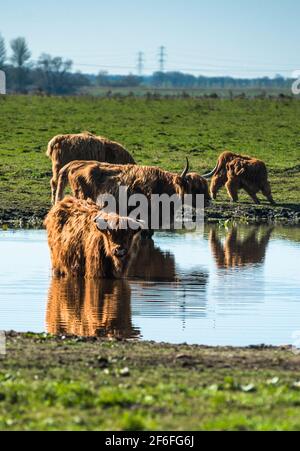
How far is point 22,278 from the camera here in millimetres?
12109

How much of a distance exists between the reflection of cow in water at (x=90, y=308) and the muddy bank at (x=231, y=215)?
5382 millimetres

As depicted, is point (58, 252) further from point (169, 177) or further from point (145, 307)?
point (169, 177)

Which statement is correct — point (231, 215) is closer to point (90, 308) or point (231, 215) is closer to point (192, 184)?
point (192, 184)

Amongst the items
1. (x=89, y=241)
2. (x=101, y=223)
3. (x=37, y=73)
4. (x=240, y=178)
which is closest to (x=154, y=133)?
(x=240, y=178)

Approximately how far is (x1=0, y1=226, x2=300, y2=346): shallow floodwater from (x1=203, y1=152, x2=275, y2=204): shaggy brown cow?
13.1ft

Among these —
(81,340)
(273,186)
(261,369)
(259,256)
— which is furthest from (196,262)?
(273,186)

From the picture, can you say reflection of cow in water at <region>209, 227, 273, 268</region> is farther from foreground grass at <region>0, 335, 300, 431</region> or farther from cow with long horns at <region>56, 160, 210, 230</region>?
foreground grass at <region>0, 335, 300, 431</region>

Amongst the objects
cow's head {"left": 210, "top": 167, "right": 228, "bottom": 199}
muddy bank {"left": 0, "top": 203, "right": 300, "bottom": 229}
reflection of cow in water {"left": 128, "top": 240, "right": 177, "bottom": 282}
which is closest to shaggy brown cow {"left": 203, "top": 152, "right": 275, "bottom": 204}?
cow's head {"left": 210, "top": 167, "right": 228, "bottom": 199}

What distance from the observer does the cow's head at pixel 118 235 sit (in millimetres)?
11578

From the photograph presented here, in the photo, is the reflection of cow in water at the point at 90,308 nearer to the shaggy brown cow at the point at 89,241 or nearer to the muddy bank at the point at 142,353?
the shaggy brown cow at the point at 89,241

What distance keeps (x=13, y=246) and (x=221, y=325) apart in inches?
210

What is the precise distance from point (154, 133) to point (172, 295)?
1784 centimetres

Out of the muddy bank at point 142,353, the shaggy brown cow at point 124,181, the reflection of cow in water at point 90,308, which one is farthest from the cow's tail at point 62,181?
the muddy bank at point 142,353

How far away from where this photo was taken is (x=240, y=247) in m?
15.2
